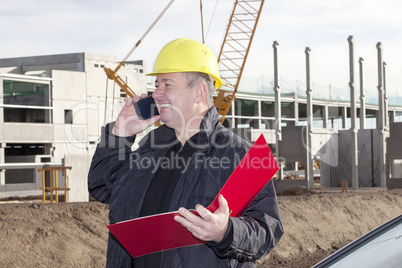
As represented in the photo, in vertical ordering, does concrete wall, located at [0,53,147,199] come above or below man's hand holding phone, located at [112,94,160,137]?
above

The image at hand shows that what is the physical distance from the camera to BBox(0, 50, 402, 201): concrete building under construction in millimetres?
29875

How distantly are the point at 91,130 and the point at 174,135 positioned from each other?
145 feet

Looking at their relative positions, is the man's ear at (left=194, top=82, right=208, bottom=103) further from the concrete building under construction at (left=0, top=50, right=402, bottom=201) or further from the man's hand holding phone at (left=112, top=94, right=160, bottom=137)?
the concrete building under construction at (left=0, top=50, right=402, bottom=201)

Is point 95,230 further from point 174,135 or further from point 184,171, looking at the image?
point 184,171

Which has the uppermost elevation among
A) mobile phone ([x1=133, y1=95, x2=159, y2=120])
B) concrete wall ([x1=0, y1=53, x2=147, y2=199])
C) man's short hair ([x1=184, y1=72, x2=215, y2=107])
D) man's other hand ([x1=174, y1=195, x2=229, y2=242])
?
concrete wall ([x1=0, y1=53, x2=147, y2=199])

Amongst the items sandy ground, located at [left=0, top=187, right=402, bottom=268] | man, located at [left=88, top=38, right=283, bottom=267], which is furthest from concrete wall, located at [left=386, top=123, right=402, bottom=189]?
man, located at [left=88, top=38, right=283, bottom=267]

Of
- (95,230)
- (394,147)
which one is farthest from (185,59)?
(394,147)

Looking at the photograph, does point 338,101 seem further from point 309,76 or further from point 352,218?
point 352,218

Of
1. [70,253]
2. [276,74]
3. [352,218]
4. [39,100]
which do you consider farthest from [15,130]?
[70,253]

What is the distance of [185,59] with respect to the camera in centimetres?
270

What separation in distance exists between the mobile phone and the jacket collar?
0.14 meters

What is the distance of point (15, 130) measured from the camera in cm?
4100

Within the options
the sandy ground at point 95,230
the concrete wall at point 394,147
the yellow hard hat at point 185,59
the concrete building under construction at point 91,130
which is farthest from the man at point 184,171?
the concrete wall at point 394,147

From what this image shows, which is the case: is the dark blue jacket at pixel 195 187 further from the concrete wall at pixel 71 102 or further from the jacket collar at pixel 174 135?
the concrete wall at pixel 71 102
